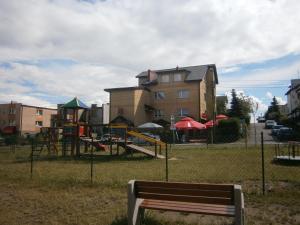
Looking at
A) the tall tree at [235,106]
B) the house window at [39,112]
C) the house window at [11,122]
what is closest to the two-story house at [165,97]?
the tall tree at [235,106]

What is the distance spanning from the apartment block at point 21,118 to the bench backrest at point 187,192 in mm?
65915

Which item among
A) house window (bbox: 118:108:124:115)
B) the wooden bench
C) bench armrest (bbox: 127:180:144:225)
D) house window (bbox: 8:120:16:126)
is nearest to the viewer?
the wooden bench

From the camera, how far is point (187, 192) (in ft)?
15.7

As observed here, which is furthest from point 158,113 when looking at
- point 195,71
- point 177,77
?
point 195,71

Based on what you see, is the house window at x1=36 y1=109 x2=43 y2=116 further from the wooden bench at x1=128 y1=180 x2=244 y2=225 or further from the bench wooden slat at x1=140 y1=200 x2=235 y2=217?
the bench wooden slat at x1=140 y1=200 x2=235 y2=217

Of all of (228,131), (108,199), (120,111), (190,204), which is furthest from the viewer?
(120,111)

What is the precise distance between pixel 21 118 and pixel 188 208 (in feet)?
226

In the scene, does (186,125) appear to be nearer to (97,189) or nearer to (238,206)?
(97,189)

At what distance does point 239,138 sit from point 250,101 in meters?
31.3

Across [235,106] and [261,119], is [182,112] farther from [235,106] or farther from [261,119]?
[261,119]

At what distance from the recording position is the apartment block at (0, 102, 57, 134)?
6700 cm

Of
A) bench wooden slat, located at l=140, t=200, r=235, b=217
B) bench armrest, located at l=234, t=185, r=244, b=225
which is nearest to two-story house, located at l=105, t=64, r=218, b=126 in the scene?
bench wooden slat, located at l=140, t=200, r=235, b=217

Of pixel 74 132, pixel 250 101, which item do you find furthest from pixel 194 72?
pixel 74 132

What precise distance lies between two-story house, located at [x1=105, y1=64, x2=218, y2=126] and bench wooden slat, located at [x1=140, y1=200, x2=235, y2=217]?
1638 inches
